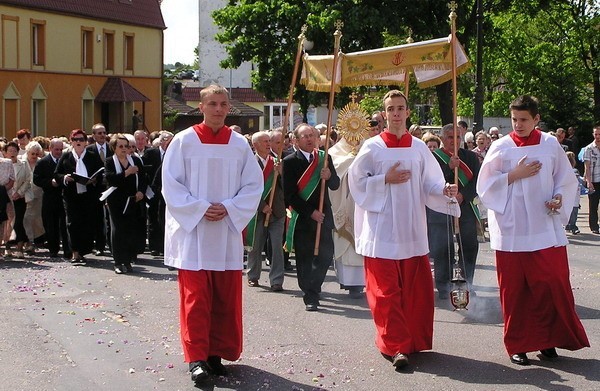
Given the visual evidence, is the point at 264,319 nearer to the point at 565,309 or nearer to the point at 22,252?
the point at 565,309

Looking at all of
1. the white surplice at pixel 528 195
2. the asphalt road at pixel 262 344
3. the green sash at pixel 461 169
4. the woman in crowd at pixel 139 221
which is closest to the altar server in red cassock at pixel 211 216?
the asphalt road at pixel 262 344

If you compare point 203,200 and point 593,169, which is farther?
point 593,169

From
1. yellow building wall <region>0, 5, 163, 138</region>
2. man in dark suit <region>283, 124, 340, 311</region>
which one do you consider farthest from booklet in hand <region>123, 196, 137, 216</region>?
yellow building wall <region>0, 5, 163, 138</region>

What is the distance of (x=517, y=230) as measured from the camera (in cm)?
866

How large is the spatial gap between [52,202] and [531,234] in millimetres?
9116

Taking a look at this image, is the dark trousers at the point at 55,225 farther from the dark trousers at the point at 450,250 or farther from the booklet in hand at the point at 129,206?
the dark trousers at the point at 450,250

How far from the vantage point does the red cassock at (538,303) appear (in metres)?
8.50

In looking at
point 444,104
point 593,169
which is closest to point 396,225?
point 593,169

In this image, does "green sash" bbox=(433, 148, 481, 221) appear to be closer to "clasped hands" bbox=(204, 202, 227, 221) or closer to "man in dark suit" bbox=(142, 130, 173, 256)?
"clasped hands" bbox=(204, 202, 227, 221)

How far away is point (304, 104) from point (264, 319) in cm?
A: 3133

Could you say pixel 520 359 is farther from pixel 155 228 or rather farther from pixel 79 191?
pixel 155 228

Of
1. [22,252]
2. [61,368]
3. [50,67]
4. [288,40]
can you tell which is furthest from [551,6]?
[61,368]

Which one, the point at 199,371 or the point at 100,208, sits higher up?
the point at 100,208

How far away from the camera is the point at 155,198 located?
1648 centimetres
